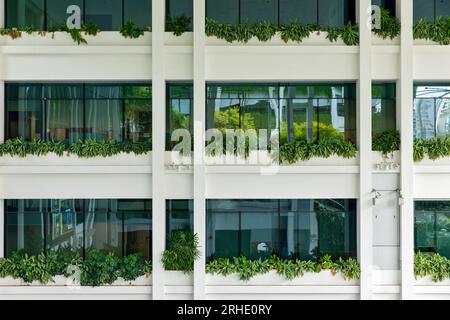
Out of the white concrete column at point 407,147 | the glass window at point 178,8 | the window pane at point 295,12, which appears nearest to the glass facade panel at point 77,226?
the glass window at point 178,8

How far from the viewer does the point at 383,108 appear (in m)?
12.6

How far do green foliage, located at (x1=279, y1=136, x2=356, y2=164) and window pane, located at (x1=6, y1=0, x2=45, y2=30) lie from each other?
26.0ft

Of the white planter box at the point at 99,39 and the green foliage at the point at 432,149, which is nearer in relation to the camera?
the green foliage at the point at 432,149

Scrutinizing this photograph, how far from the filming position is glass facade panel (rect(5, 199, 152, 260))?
1253 cm

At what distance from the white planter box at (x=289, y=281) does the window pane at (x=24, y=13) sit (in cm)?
889

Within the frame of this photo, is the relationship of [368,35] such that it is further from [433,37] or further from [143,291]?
Result: [143,291]

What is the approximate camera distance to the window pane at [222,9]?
12.6 metres

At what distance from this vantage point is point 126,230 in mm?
12578

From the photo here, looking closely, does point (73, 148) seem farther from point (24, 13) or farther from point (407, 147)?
point (407, 147)

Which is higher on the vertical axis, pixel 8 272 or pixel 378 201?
pixel 378 201

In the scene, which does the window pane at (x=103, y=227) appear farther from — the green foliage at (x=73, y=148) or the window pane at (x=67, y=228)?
the green foliage at (x=73, y=148)

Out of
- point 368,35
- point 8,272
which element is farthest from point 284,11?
point 8,272

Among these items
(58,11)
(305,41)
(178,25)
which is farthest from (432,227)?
(58,11)

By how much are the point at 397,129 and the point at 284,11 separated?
4663mm
